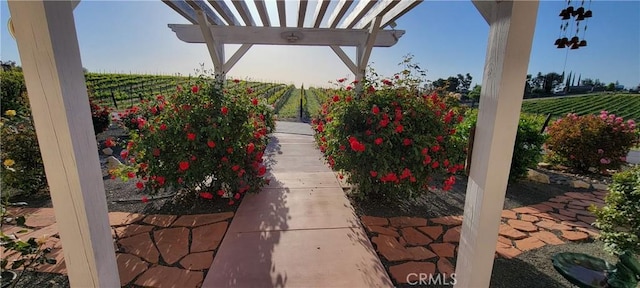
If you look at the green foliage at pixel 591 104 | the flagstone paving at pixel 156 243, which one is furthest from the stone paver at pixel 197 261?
the green foliage at pixel 591 104

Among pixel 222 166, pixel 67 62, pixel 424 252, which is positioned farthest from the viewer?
pixel 222 166

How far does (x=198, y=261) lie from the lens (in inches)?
72.5

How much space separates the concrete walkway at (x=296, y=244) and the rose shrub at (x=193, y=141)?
1.47 feet

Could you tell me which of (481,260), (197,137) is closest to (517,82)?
(481,260)

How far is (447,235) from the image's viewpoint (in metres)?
2.29

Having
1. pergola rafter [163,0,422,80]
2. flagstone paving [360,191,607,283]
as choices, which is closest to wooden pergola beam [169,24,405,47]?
pergola rafter [163,0,422,80]

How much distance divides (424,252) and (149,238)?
2.19 meters

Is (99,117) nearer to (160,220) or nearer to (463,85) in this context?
(160,220)

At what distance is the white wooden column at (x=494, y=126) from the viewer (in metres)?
0.95

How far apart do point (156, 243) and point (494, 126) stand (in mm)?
2364

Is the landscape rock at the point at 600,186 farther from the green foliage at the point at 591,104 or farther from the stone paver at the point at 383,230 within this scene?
the green foliage at the point at 591,104

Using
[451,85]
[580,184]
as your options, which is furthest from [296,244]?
[580,184]

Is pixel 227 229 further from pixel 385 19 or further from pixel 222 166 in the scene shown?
pixel 385 19

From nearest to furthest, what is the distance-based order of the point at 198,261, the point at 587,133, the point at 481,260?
the point at 481,260 → the point at 198,261 → the point at 587,133
